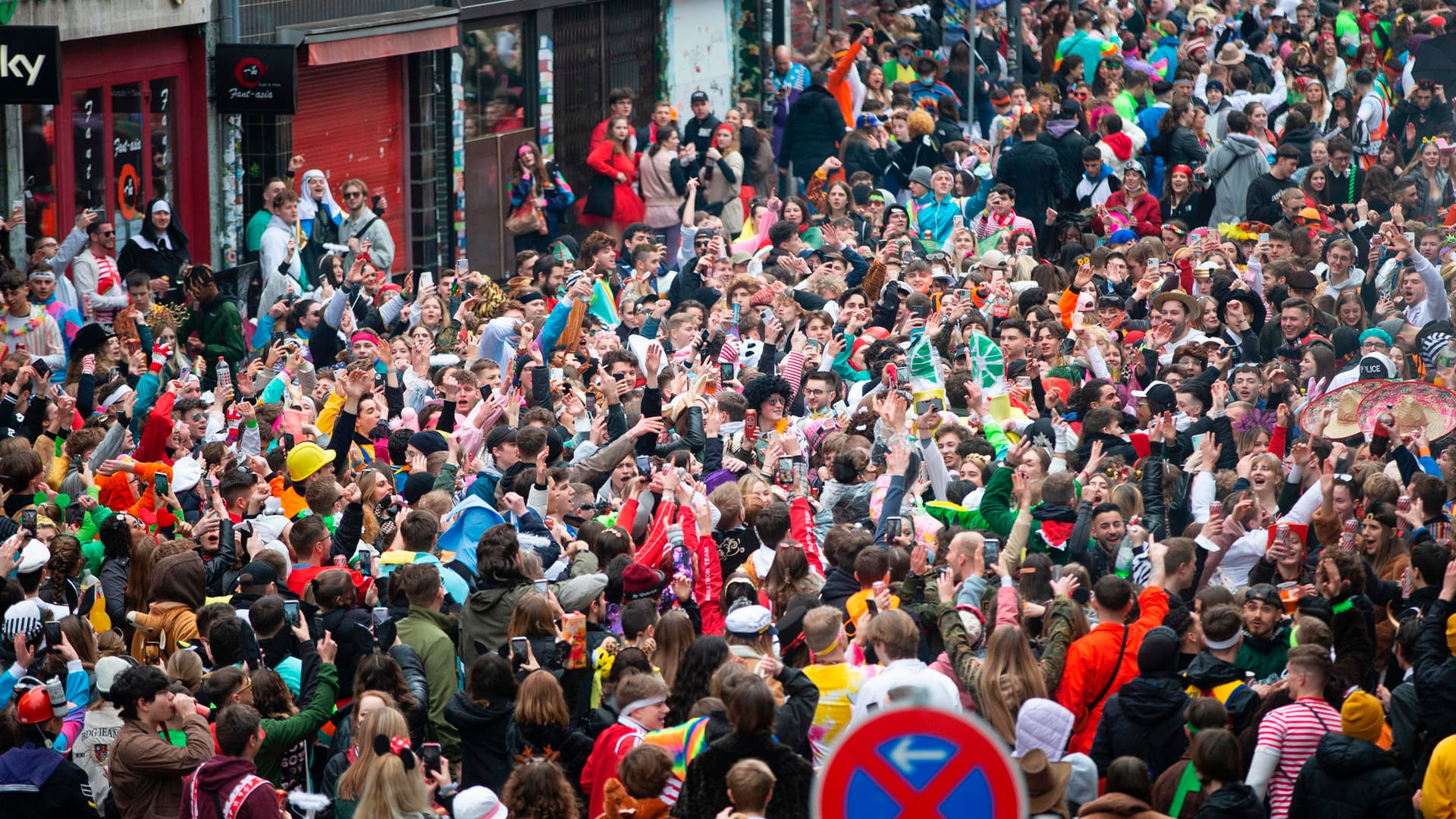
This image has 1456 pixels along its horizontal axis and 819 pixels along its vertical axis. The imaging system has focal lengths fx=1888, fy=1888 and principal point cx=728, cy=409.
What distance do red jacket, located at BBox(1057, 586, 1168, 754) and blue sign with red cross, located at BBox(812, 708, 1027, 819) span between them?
316 cm

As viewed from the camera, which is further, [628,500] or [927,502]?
[927,502]

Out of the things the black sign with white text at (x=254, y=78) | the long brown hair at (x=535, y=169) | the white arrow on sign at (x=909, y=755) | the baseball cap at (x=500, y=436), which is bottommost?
the baseball cap at (x=500, y=436)

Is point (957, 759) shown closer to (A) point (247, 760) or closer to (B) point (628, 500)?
(A) point (247, 760)

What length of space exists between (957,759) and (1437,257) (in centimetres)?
1125

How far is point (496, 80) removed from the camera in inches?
850

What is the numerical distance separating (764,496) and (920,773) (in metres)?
5.16

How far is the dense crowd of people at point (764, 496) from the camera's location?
7.09 m

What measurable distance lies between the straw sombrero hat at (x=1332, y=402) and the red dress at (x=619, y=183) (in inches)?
400

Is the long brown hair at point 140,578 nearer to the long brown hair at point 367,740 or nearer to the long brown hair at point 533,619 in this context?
the long brown hair at point 533,619

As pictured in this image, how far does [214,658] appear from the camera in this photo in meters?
7.86

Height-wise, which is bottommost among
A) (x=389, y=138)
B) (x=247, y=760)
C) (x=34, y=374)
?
(x=247, y=760)

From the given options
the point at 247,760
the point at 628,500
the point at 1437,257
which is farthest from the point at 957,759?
the point at 1437,257

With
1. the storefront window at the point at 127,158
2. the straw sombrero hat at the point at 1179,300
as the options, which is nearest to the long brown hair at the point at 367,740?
the straw sombrero hat at the point at 1179,300

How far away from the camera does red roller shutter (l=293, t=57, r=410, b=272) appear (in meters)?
19.1
